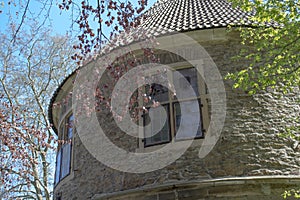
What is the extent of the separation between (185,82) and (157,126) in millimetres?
1172

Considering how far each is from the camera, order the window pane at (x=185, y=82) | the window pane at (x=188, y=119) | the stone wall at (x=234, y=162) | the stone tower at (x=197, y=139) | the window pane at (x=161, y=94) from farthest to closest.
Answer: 1. the window pane at (x=161, y=94)
2. the window pane at (x=185, y=82)
3. the window pane at (x=188, y=119)
4. the stone tower at (x=197, y=139)
5. the stone wall at (x=234, y=162)

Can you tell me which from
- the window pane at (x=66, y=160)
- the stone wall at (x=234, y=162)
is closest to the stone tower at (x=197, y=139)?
the stone wall at (x=234, y=162)

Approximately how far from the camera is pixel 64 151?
35.0 ft

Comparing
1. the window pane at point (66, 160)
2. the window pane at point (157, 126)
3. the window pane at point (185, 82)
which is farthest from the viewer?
the window pane at point (66, 160)

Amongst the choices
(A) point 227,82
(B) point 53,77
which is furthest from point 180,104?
(B) point 53,77

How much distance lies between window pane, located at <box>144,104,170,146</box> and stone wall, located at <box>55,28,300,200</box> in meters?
0.38

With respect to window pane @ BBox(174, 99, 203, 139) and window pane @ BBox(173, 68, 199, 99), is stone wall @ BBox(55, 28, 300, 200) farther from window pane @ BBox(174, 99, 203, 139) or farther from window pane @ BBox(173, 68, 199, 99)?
window pane @ BBox(173, 68, 199, 99)

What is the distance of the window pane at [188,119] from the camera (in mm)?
8172

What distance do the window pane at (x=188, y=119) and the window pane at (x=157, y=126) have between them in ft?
0.73

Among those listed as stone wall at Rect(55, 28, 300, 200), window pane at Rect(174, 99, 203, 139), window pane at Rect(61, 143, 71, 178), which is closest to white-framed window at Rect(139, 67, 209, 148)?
window pane at Rect(174, 99, 203, 139)

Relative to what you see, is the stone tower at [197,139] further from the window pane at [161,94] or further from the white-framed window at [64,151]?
the white-framed window at [64,151]

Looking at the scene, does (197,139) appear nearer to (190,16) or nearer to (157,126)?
(157,126)

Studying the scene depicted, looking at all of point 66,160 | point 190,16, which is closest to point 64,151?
point 66,160

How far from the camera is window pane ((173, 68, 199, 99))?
8609 millimetres
